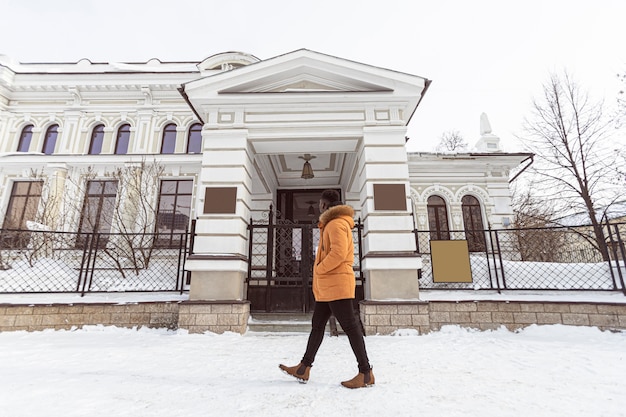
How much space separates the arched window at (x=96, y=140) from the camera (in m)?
13.9

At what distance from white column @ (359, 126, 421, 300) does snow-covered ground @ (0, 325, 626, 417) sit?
98cm

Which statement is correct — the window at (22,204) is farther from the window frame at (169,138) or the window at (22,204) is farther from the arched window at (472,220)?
the arched window at (472,220)

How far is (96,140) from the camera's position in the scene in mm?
14117

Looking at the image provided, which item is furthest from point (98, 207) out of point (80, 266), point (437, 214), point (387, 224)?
point (437, 214)

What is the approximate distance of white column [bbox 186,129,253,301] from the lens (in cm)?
586

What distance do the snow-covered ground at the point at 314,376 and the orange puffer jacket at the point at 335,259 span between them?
0.89m

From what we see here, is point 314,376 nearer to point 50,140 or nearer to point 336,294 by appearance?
point 336,294

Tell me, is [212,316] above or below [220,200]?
below

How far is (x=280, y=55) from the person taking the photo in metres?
6.97

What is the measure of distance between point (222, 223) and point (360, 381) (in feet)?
13.8

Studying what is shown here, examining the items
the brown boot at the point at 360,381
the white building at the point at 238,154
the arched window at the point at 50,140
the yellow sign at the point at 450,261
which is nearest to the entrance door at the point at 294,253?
the white building at the point at 238,154

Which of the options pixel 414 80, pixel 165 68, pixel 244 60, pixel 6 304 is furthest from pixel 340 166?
pixel 165 68

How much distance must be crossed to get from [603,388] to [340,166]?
24.8 ft

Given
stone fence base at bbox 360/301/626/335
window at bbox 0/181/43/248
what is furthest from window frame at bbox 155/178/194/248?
stone fence base at bbox 360/301/626/335
